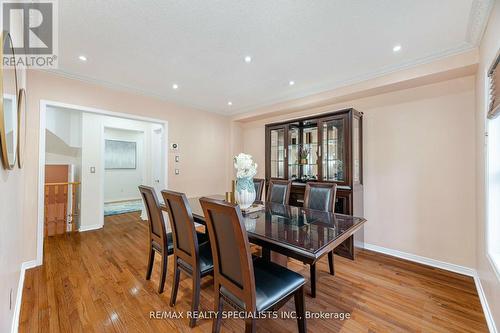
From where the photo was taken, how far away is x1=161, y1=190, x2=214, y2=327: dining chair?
169cm

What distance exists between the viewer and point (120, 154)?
688cm

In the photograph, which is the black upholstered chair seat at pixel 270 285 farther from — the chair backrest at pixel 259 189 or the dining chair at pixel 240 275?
the chair backrest at pixel 259 189

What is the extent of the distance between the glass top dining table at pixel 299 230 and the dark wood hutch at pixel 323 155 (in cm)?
113

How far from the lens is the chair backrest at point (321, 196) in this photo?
2.54 meters

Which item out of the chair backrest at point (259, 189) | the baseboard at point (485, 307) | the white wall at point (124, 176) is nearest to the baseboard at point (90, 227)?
the white wall at point (124, 176)

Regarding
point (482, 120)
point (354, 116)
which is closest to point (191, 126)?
point (354, 116)

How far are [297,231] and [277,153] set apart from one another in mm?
2655

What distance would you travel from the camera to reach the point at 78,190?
13.9 feet

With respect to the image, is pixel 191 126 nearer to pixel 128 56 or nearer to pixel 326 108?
pixel 128 56

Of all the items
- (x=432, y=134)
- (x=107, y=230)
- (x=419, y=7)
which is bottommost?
(x=107, y=230)

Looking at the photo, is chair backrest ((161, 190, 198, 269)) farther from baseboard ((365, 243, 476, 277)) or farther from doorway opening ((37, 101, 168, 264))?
baseboard ((365, 243, 476, 277))

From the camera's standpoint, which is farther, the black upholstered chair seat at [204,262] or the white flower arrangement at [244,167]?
the white flower arrangement at [244,167]

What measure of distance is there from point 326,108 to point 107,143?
648cm

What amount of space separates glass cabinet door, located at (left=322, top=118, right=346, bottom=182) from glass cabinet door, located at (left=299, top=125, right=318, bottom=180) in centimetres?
24
